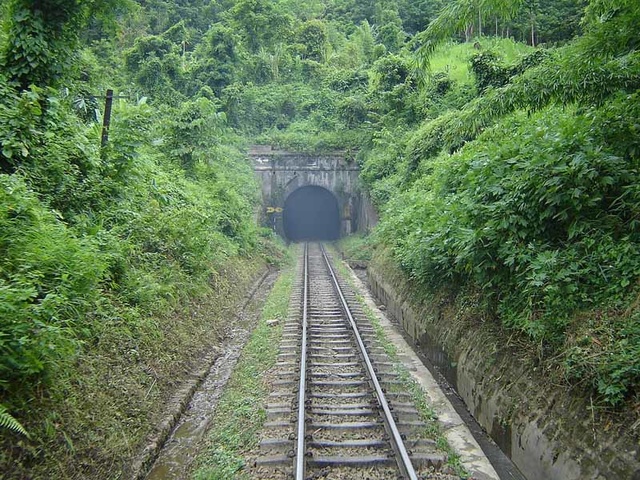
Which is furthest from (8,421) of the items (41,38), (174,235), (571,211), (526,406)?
(174,235)

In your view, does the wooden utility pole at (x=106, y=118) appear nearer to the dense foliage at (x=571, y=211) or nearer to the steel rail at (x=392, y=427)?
the dense foliage at (x=571, y=211)

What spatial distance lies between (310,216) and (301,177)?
41.6 feet

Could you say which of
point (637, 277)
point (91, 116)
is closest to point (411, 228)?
point (637, 277)

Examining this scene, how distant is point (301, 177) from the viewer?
2844 cm

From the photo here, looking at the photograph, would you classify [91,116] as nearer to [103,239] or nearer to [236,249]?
[103,239]

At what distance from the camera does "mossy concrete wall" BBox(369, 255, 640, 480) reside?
379 centimetres

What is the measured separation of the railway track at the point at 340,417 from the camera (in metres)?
A: 4.68

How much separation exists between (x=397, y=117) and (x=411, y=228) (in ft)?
45.2

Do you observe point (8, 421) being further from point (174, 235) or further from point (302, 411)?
point (174, 235)

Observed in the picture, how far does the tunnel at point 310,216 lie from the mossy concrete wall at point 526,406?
28.7 metres

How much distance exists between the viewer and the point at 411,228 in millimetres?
12164

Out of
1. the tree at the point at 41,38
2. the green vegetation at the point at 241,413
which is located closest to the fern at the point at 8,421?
the green vegetation at the point at 241,413

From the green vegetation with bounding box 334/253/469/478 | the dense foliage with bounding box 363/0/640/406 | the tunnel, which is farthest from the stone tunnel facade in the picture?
the dense foliage with bounding box 363/0/640/406

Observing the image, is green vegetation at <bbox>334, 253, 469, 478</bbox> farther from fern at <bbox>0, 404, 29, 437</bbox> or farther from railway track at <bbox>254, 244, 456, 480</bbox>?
fern at <bbox>0, 404, 29, 437</bbox>
